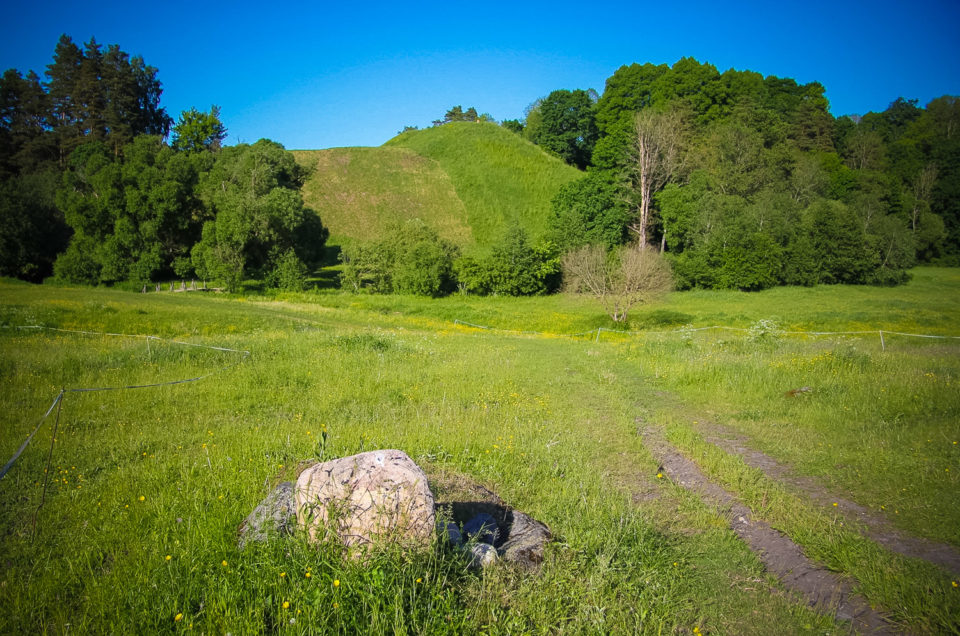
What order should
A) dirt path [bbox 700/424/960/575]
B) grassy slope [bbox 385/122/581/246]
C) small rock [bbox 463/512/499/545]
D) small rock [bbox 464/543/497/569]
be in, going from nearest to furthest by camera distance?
1. small rock [bbox 464/543/497/569]
2. small rock [bbox 463/512/499/545]
3. dirt path [bbox 700/424/960/575]
4. grassy slope [bbox 385/122/581/246]

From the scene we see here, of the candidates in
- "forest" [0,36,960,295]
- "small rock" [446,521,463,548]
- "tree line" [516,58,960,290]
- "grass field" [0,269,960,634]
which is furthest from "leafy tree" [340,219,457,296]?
"small rock" [446,521,463,548]

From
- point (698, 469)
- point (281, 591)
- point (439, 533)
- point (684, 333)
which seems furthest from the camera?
point (684, 333)

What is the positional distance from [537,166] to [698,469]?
70.4 metres

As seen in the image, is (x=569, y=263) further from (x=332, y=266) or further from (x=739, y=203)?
(x=332, y=266)

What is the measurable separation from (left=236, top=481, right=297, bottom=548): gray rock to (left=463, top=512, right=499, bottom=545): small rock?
66.0 inches

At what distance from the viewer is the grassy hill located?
6250 centimetres

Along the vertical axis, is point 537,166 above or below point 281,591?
above

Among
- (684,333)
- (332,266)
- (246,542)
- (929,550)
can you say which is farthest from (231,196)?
(929,550)

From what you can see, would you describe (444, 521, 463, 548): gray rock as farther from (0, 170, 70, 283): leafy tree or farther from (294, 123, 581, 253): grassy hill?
(294, 123, 581, 253): grassy hill

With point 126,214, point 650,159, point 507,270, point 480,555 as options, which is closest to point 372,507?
point 480,555

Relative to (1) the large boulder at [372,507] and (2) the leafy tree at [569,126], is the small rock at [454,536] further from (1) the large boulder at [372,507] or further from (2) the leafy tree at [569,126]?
(2) the leafy tree at [569,126]

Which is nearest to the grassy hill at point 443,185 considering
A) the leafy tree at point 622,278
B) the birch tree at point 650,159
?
the birch tree at point 650,159

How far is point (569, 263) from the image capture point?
33.3m

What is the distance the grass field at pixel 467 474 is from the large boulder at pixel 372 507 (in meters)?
0.18
